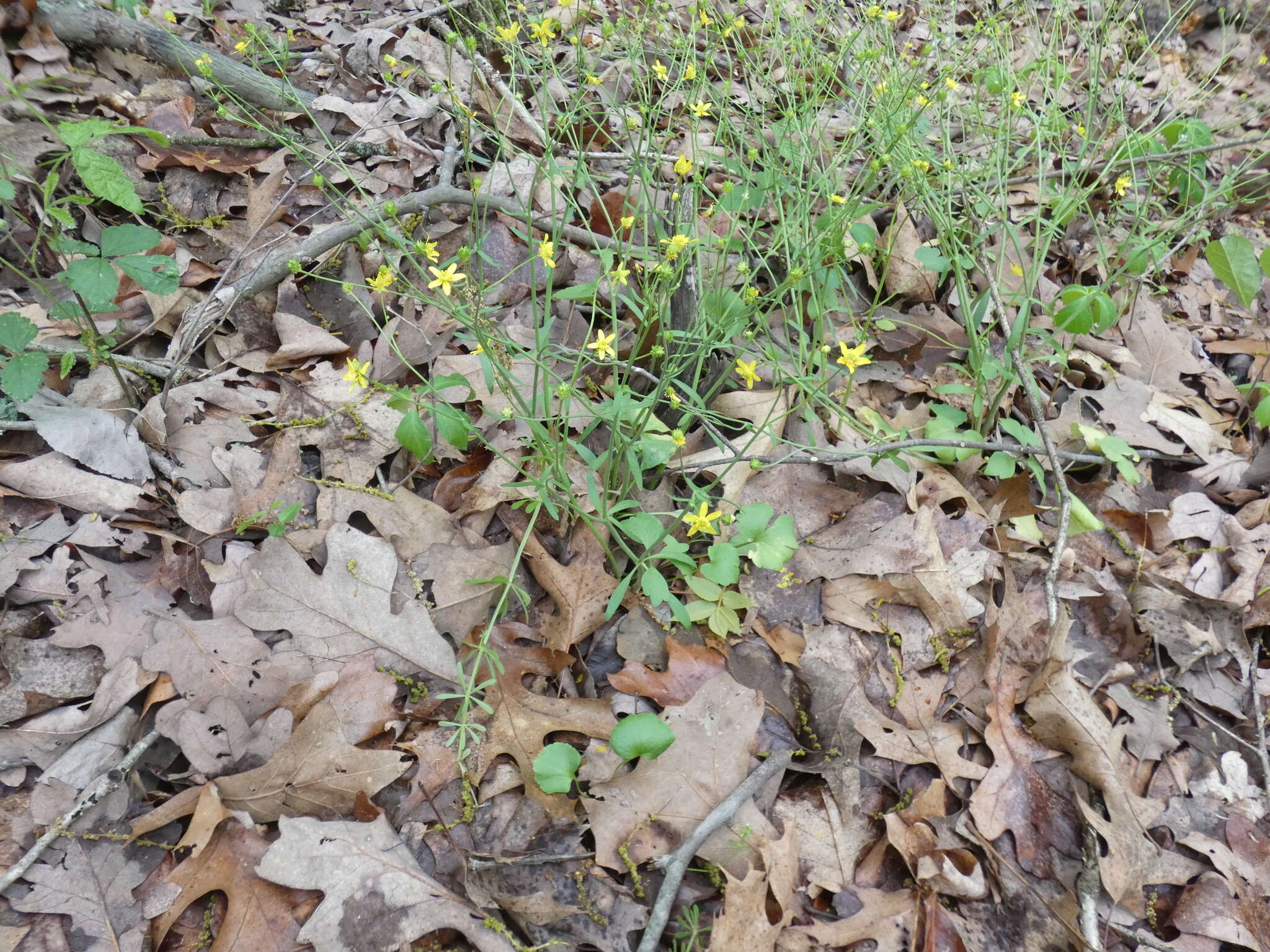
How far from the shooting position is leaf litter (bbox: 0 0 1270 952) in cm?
140

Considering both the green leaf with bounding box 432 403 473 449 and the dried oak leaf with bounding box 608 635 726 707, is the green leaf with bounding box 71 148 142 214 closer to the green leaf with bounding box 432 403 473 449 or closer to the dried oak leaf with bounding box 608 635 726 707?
the green leaf with bounding box 432 403 473 449

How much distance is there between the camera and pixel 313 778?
4.70ft

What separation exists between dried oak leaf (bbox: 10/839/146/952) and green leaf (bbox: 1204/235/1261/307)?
11.1ft

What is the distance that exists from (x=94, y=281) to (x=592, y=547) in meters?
1.35

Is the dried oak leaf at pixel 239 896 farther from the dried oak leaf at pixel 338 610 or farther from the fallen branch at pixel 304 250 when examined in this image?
the fallen branch at pixel 304 250

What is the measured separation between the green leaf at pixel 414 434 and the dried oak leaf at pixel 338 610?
1.02ft

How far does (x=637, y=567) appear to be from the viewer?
5.46 feet

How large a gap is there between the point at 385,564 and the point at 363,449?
394mm

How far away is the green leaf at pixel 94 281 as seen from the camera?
5.36 feet

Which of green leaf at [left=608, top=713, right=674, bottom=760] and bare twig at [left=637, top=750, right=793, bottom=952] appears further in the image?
green leaf at [left=608, top=713, right=674, bottom=760]

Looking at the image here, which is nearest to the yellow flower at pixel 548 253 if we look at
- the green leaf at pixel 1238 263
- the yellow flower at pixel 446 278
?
the yellow flower at pixel 446 278

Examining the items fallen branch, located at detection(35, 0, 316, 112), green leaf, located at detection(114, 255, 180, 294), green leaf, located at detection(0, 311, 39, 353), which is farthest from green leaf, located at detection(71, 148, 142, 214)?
fallen branch, located at detection(35, 0, 316, 112)

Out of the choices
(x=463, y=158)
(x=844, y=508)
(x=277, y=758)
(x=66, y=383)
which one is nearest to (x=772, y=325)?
(x=844, y=508)

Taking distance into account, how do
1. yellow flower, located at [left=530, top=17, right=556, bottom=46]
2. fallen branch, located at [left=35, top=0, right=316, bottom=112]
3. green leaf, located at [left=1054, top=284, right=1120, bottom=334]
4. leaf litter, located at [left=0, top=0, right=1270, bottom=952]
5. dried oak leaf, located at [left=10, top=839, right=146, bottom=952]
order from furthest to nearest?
1. fallen branch, located at [left=35, top=0, right=316, bottom=112]
2. green leaf, located at [left=1054, top=284, right=1120, bottom=334]
3. yellow flower, located at [left=530, top=17, right=556, bottom=46]
4. leaf litter, located at [left=0, top=0, right=1270, bottom=952]
5. dried oak leaf, located at [left=10, top=839, right=146, bottom=952]
